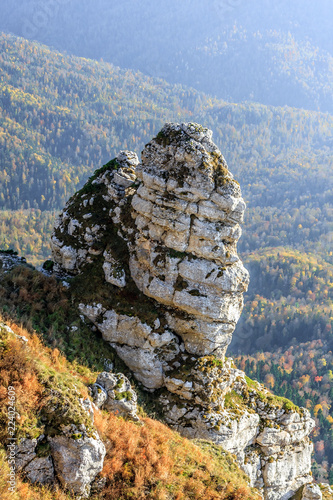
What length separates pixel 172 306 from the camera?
20719mm

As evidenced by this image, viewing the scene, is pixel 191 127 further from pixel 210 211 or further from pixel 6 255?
pixel 6 255

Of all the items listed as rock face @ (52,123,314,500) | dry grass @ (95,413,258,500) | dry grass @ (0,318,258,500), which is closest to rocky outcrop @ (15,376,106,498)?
dry grass @ (0,318,258,500)

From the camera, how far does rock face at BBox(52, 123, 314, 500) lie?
19.9m

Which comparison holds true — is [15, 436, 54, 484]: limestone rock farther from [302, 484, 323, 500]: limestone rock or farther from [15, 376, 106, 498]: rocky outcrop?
[302, 484, 323, 500]: limestone rock

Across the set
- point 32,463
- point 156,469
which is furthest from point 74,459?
point 156,469

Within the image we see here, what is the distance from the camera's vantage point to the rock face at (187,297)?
19891mm

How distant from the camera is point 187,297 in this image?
20000 mm

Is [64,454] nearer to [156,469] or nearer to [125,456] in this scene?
[125,456]

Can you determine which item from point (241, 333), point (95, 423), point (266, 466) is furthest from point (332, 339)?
point (95, 423)

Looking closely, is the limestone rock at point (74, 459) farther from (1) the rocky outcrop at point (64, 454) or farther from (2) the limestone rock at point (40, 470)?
(2) the limestone rock at point (40, 470)

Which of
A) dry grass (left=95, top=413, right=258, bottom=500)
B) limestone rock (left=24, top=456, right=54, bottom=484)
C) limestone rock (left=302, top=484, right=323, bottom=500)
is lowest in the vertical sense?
limestone rock (left=302, top=484, right=323, bottom=500)

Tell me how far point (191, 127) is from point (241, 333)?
12634 centimetres

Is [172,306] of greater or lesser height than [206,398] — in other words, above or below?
above

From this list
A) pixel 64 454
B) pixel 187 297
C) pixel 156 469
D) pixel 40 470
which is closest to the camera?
pixel 40 470
